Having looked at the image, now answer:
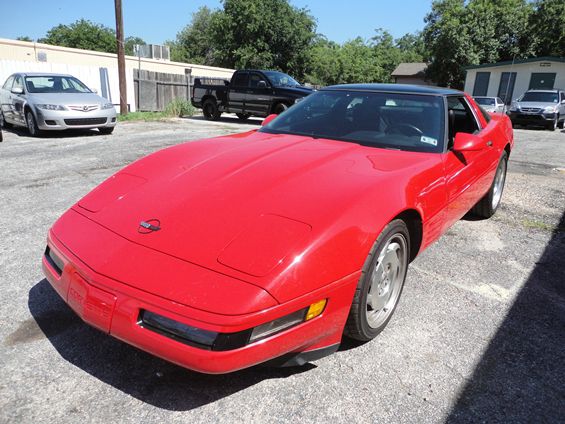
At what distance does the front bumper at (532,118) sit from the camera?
16.2m

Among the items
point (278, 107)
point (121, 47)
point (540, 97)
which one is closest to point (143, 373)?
point (278, 107)

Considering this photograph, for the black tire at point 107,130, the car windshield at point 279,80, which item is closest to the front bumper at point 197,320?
the black tire at point 107,130

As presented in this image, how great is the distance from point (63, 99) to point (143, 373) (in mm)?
9102

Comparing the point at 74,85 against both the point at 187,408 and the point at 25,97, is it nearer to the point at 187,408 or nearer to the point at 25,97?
the point at 25,97

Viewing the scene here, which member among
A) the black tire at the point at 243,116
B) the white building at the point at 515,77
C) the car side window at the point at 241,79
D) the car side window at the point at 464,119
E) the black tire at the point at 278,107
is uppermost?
the white building at the point at 515,77

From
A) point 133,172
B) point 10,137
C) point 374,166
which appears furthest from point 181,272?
point 10,137

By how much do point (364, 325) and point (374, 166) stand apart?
3.11 ft

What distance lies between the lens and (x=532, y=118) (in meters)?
16.5

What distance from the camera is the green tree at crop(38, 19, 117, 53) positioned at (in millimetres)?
57062

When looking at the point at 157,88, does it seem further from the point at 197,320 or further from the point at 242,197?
the point at 197,320

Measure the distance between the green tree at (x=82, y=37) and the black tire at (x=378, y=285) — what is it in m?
63.3

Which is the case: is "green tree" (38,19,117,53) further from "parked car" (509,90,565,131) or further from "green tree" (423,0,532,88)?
"parked car" (509,90,565,131)

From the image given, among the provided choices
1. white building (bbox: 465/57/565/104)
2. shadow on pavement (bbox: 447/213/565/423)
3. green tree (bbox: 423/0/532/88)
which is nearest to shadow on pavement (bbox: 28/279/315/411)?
shadow on pavement (bbox: 447/213/565/423)

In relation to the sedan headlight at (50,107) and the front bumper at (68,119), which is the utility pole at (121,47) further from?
the sedan headlight at (50,107)
